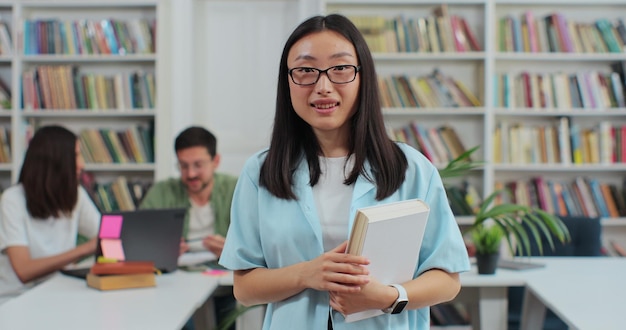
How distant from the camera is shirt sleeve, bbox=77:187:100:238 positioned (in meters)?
3.24

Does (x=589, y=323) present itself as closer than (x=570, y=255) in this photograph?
Yes

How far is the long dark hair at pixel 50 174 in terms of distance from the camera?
9.84 feet

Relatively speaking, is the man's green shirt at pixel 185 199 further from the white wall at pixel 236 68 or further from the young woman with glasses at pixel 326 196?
the young woman with glasses at pixel 326 196

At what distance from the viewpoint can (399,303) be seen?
1.35m

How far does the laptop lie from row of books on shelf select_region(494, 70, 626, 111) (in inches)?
101

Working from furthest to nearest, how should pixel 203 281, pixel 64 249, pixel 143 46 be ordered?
pixel 143 46 → pixel 64 249 → pixel 203 281

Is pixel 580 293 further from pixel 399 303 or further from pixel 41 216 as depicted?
pixel 41 216

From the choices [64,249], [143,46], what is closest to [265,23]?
[143,46]

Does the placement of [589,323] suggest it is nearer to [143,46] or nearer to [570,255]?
[570,255]

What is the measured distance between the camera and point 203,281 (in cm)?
280

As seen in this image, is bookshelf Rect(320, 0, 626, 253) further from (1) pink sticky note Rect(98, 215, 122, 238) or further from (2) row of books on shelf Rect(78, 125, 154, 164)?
(1) pink sticky note Rect(98, 215, 122, 238)

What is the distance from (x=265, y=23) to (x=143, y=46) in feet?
2.76

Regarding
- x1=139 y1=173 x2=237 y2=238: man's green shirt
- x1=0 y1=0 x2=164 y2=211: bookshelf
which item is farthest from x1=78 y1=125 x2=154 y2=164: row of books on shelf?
x1=139 y1=173 x2=237 y2=238: man's green shirt

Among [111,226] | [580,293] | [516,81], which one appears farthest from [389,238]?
[516,81]
